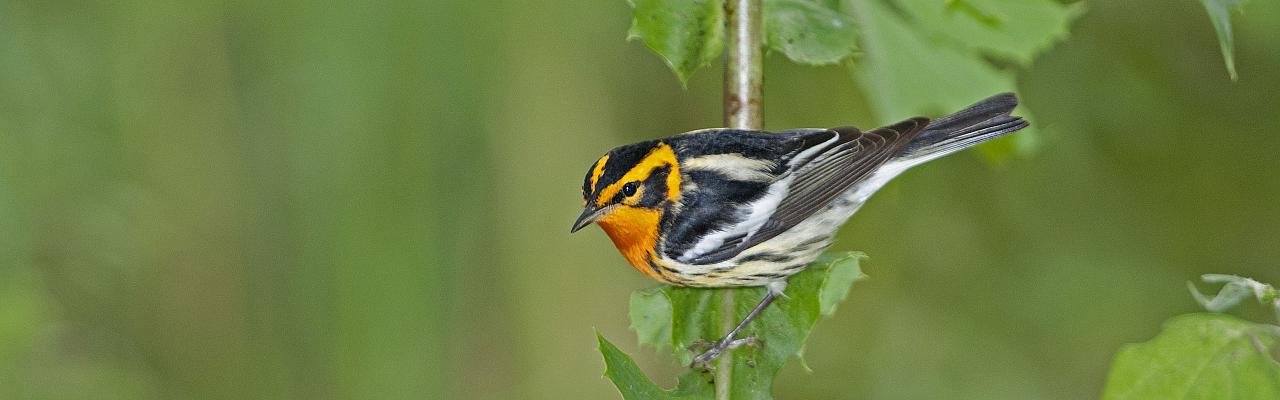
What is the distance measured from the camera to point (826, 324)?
500 cm

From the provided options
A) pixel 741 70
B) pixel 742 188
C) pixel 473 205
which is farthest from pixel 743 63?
pixel 473 205

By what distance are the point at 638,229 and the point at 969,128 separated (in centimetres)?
88

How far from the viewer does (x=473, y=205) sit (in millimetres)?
4805

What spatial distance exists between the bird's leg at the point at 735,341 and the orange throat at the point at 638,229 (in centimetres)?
28

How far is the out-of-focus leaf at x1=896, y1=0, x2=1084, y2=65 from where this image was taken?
10.8 feet

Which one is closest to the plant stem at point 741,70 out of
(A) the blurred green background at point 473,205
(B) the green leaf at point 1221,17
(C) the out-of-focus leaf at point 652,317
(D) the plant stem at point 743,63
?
(D) the plant stem at point 743,63

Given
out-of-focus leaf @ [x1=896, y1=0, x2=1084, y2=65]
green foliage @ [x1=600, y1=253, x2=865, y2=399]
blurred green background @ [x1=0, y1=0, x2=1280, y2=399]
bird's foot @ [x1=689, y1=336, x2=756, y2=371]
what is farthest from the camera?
blurred green background @ [x1=0, y1=0, x2=1280, y2=399]

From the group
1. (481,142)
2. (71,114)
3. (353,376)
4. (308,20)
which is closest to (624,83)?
(481,142)

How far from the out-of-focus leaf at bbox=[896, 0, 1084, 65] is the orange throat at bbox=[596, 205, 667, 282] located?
0.97 metres

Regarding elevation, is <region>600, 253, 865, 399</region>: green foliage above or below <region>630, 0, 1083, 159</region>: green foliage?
below

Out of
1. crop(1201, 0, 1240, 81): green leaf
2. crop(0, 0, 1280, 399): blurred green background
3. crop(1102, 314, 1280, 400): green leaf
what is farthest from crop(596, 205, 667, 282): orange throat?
crop(0, 0, 1280, 399): blurred green background

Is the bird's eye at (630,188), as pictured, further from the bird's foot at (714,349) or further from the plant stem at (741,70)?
the bird's foot at (714,349)

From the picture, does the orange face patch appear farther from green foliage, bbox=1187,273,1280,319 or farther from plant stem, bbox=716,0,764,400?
green foliage, bbox=1187,273,1280,319

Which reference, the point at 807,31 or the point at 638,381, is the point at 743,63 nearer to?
the point at 807,31
